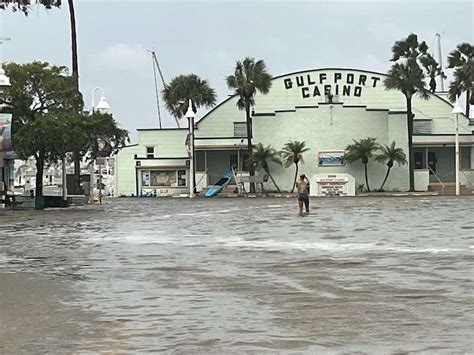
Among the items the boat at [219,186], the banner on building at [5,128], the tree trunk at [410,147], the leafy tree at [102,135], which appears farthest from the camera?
the tree trunk at [410,147]

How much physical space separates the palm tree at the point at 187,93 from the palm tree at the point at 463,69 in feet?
65.1

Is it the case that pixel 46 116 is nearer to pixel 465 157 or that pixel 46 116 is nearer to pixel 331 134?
pixel 331 134

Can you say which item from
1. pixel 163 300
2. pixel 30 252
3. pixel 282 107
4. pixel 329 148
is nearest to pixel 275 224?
pixel 30 252

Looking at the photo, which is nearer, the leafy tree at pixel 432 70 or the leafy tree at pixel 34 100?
the leafy tree at pixel 34 100

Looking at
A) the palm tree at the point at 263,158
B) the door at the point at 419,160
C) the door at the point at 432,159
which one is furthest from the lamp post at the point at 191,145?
the door at the point at 432,159

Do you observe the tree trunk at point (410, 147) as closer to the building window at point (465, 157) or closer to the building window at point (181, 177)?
the building window at point (465, 157)

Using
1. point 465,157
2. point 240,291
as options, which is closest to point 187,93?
point 465,157

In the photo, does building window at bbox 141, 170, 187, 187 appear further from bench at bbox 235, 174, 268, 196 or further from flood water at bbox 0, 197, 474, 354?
flood water at bbox 0, 197, 474, 354

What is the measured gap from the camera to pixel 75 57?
56125 millimetres

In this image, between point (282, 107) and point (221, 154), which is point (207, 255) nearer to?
point (221, 154)

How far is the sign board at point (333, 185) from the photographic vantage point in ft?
200

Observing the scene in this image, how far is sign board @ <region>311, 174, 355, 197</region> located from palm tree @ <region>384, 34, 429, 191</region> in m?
5.93

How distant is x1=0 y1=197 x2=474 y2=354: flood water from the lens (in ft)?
29.4

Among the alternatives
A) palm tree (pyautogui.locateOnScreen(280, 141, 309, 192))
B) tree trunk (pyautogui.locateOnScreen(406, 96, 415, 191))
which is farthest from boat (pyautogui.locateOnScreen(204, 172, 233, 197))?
tree trunk (pyautogui.locateOnScreen(406, 96, 415, 191))
